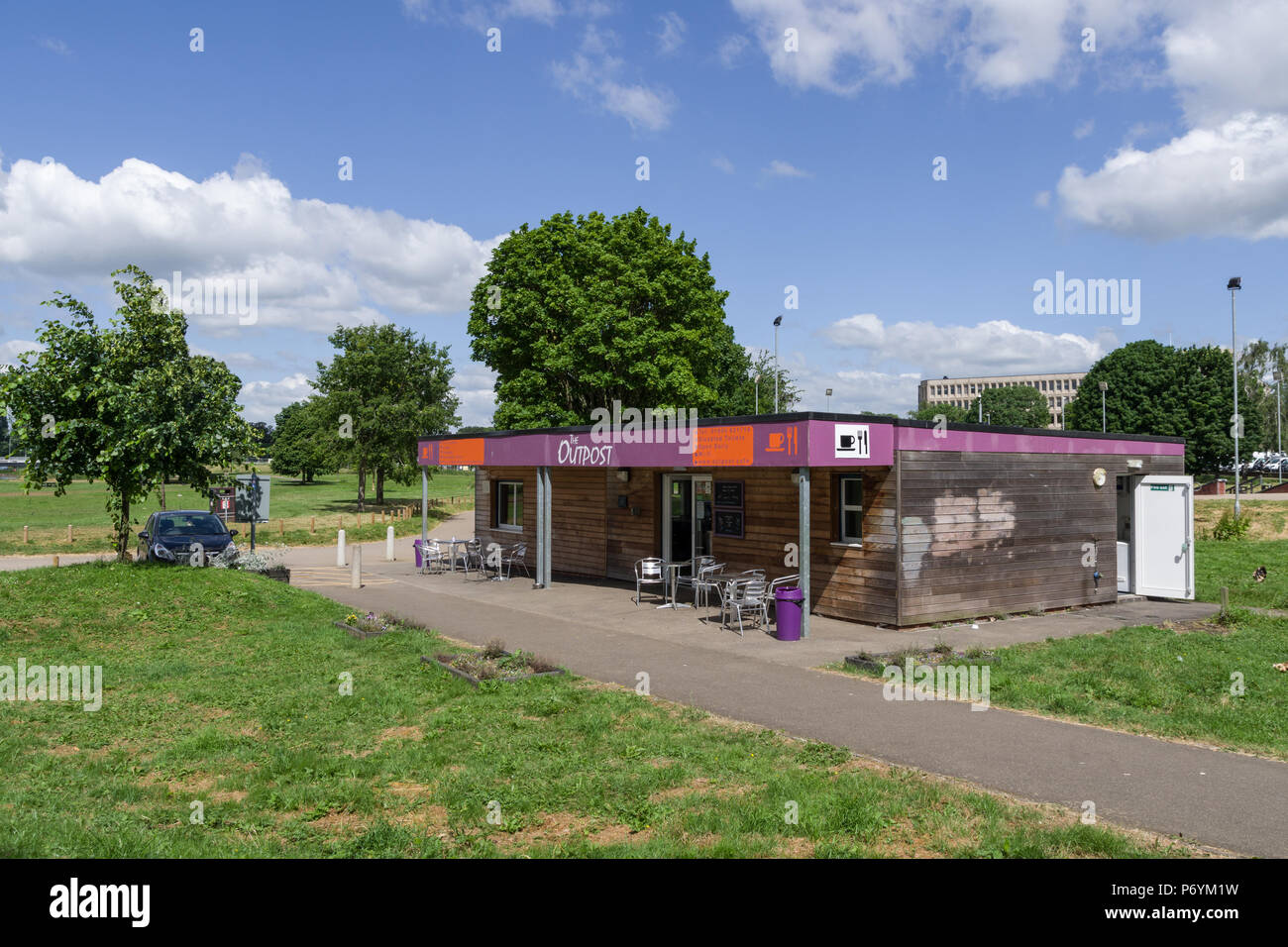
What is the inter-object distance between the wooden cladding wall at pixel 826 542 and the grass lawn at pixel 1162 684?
264 cm

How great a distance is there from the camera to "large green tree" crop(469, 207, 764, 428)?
1452 inches

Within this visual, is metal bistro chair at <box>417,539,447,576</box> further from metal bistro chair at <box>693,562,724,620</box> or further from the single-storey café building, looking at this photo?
metal bistro chair at <box>693,562,724,620</box>

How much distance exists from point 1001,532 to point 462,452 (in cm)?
1249

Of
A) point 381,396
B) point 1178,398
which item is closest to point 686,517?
point 381,396

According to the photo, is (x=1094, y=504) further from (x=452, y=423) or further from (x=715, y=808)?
(x=452, y=423)

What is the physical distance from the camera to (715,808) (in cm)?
585

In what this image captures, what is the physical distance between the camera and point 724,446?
14.2 m

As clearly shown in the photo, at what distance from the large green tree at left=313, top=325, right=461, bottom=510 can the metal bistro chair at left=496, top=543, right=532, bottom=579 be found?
2264 cm

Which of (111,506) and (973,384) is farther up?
(973,384)

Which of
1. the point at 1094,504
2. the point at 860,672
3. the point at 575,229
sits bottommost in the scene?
the point at 860,672

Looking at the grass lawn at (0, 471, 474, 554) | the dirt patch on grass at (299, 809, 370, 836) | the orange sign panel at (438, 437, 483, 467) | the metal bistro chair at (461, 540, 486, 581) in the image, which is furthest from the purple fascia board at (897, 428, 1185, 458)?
the grass lawn at (0, 471, 474, 554)

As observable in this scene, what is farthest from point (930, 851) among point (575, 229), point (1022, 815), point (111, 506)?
point (575, 229)
